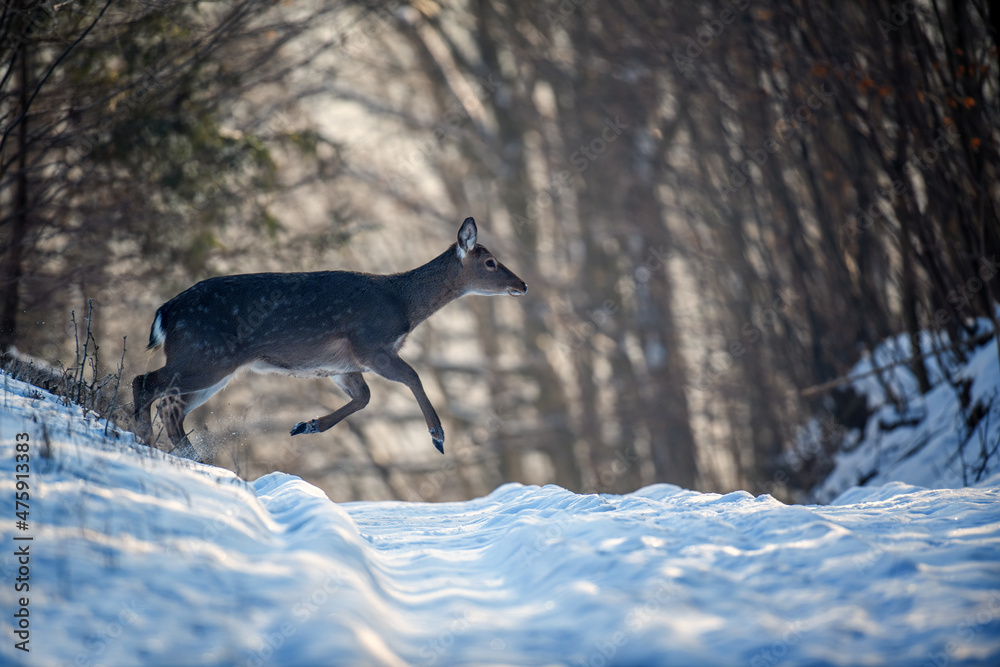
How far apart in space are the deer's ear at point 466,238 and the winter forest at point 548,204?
3.04m

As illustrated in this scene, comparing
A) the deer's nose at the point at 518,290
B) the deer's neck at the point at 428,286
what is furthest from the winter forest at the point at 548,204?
the deer's nose at the point at 518,290

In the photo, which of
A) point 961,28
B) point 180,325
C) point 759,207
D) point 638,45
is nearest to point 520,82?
point 638,45

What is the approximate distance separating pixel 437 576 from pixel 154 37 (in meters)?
9.77

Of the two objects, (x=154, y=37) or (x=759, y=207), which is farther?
(x=759, y=207)

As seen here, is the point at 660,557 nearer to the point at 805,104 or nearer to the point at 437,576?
the point at 437,576

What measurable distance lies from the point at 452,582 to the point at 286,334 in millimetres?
3926

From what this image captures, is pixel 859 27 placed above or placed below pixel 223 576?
above

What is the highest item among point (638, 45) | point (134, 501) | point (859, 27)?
point (638, 45)

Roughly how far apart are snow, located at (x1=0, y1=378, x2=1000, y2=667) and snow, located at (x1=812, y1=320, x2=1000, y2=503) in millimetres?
4145

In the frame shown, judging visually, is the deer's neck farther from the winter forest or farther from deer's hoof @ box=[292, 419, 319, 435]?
the winter forest

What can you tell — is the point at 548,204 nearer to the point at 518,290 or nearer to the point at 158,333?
the point at 518,290

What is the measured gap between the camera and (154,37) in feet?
36.0

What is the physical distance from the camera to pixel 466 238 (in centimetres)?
865

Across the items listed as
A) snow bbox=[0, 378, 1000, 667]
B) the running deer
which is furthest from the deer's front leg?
snow bbox=[0, 378, 1000, 667]
